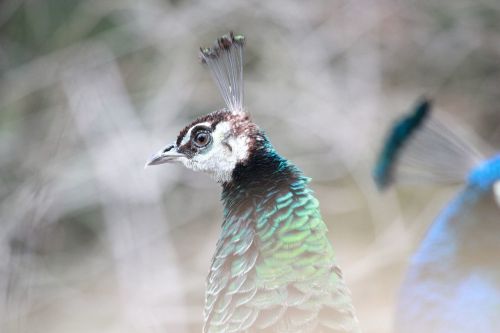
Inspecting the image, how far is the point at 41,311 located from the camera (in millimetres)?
2857

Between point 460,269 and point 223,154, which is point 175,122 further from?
point 223,154

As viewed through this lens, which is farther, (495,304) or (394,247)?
(394,247)

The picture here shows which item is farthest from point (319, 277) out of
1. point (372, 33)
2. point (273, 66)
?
point (372, 33)

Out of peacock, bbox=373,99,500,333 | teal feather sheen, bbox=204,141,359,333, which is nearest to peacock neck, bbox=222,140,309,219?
teal feather sheen, bbox=204,141,359,333

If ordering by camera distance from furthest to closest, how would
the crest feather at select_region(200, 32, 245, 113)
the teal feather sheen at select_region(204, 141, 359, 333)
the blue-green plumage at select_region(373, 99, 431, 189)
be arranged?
1. the blue-green plumage at select_region(373, 99, 431, 189)
2. the crest feather at select_region(200, 32, 245, 113)
3. the teal feather sheen at select_region(204, 141, 359, 333)

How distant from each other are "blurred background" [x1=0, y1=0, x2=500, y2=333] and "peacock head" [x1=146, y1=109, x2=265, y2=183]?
4.44 ft

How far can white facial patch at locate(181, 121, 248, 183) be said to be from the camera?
37.9 inches

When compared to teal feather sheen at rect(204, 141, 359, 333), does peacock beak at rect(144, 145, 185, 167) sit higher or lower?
higher

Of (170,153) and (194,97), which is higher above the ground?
(194,97)

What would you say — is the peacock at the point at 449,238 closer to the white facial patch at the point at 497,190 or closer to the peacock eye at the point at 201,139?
the white facial patch at the point at 497,190

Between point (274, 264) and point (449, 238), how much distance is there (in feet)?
2.51

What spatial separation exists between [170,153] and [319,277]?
0.94 ft

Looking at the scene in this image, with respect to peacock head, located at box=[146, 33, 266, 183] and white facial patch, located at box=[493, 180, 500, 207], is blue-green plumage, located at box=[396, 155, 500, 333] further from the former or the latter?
peacock head, located at box=[146, 33, 266, 183]

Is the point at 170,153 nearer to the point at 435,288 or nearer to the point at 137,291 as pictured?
the point at 435,288
